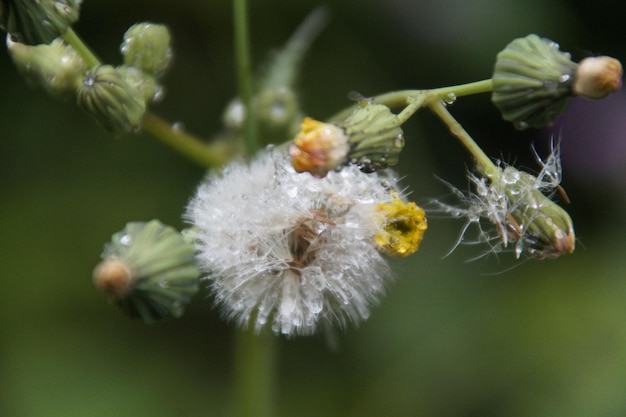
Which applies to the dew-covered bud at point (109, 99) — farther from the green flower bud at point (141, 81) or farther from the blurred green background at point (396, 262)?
the blurred green background at point (396, 262)

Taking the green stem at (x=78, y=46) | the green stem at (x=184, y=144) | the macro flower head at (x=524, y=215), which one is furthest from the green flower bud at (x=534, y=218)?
the green stem at (x=78, y=46)

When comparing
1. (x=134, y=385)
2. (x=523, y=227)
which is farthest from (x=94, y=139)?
(x=523, y=227)

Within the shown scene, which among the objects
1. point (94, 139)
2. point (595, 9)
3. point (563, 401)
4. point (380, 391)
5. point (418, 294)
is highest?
point (94, 139)

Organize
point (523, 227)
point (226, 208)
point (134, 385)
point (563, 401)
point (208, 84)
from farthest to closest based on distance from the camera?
point (208, 84)
point (134, 385)
point (563, 401)
point (226, 208)
point (523, 227)

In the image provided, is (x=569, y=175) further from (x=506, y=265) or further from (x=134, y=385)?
(x=134, y=385)

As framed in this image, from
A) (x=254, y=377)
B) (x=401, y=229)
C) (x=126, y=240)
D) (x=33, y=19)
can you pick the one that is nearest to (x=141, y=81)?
(x=33, y=19)

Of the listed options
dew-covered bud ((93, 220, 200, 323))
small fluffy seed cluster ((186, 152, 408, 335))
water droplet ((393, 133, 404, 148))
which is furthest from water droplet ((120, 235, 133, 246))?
water droplet ((393, 133, 404, 148))

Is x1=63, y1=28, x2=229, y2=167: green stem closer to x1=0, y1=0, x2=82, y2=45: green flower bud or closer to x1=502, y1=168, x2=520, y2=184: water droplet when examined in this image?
x1=0, y1=0, x2=82, y2=45: green flower bud
